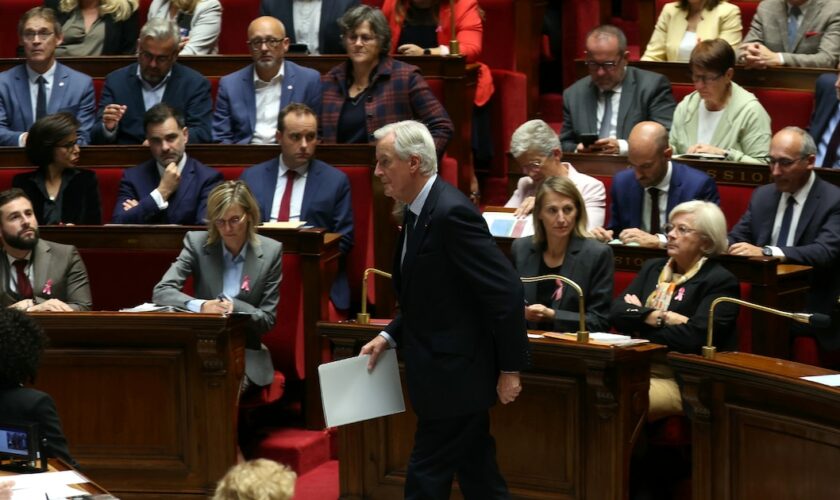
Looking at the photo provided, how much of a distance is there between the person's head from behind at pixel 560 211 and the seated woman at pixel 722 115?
997 millimetres

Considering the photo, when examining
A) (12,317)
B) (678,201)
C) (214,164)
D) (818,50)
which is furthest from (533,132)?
(12,317)

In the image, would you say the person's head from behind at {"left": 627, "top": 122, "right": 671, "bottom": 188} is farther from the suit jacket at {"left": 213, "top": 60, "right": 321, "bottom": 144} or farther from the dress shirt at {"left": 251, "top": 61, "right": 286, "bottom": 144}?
the dress shirt at {"left": 251, "top": 61, "right": 286, "bottom": 144}

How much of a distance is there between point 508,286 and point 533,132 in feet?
4.71

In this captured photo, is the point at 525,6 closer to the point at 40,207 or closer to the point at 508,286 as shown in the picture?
the point at 40,207

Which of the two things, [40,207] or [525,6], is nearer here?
[40,207]

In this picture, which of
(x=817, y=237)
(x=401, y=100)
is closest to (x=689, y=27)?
(x=401, y=100)

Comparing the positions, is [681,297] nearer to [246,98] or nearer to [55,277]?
[55,277]

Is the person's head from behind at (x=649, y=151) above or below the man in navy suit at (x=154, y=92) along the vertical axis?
below

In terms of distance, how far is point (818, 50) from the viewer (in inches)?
185

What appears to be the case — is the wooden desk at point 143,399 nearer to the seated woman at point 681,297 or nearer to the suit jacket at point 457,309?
the suit jacket at point 457,309

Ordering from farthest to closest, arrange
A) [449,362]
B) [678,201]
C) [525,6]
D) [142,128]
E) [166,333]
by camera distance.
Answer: [525,6] < [142,128] < [678,201] < [166,333] < [449,362]

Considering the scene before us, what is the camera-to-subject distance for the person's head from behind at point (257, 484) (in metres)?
1.85

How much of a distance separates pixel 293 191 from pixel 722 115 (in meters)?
1.38

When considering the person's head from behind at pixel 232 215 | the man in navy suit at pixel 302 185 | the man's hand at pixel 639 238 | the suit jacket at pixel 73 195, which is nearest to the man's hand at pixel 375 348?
the person's head from behind at pixel 232 215
